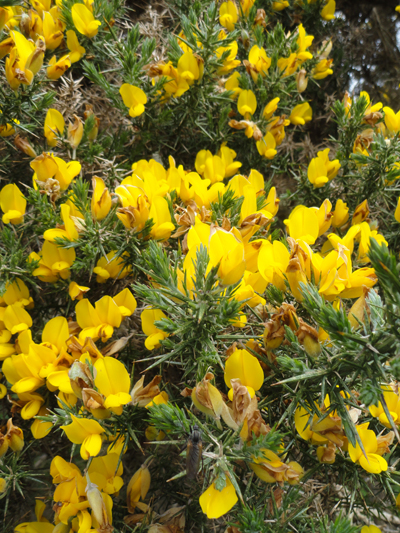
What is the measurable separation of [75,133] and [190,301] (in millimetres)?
780

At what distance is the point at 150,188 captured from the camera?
1.05 metres

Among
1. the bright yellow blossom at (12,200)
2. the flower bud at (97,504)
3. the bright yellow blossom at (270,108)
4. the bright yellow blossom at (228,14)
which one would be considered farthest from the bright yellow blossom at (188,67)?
the flower bud at (97,504)

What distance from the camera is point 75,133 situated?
121 centimetres

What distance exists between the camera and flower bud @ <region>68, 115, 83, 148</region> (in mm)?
1199

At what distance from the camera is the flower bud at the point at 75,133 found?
1199 mm

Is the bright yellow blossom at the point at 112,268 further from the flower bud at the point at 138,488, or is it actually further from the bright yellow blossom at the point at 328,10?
the bright yellow blossom at the point at 328,10

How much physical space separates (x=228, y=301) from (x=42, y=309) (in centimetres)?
67

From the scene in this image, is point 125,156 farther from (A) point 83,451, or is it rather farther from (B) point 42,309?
(A) point 83,451

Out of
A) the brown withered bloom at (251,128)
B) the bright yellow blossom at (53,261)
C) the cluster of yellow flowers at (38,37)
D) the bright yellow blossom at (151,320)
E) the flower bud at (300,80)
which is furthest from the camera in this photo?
the flower bud at (300,80)

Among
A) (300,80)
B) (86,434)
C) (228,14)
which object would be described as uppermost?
(228,14)

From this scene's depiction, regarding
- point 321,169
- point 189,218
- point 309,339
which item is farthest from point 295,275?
point 321,169

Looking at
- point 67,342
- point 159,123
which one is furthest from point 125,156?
point 67,342

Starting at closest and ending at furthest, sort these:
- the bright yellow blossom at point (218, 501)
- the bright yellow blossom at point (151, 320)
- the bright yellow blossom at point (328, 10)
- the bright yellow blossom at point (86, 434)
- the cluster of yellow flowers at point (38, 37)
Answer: the bright yellow blossom at point (218, 501), the bright yellow blossom at point (86, 434), the bright yellow blossom at point (151, 320), the cluster of yellow flowers at point (38, 37), the bright yellow blossom at point (328, 10)

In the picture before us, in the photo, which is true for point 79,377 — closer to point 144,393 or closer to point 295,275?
point 144,393
